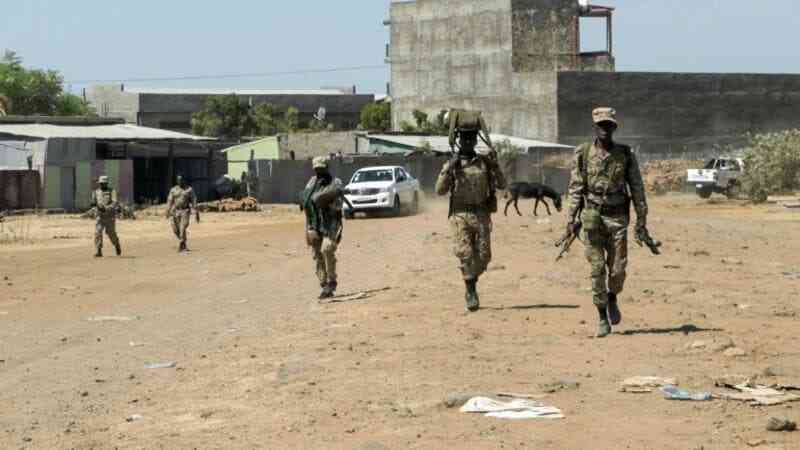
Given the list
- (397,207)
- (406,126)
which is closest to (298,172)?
(397,207)

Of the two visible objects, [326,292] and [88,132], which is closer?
[326,292]

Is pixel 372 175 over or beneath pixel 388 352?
over

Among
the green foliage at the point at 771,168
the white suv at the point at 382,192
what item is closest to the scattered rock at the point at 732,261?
the white suv at the point at 382,192

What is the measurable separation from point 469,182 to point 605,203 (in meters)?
2.32

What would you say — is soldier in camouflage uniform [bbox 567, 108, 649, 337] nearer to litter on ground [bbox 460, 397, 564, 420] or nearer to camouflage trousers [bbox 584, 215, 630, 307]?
camouflage trousers [bbox 584, 215, 630, 307]

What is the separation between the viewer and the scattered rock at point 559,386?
1009 cm

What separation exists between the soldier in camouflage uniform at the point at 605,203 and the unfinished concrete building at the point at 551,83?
59136 millimetres

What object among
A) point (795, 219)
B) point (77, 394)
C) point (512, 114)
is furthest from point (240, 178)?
point (77, 394)

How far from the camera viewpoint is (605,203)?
12734 millimetres

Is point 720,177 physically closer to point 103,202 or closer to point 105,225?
point 105,225

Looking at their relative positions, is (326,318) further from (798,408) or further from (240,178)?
(240,178)

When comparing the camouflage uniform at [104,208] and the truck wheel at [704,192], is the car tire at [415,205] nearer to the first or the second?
the truck wheel at [704,192]

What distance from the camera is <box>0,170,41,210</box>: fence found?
46875mm

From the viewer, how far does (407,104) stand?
84.7 metres
